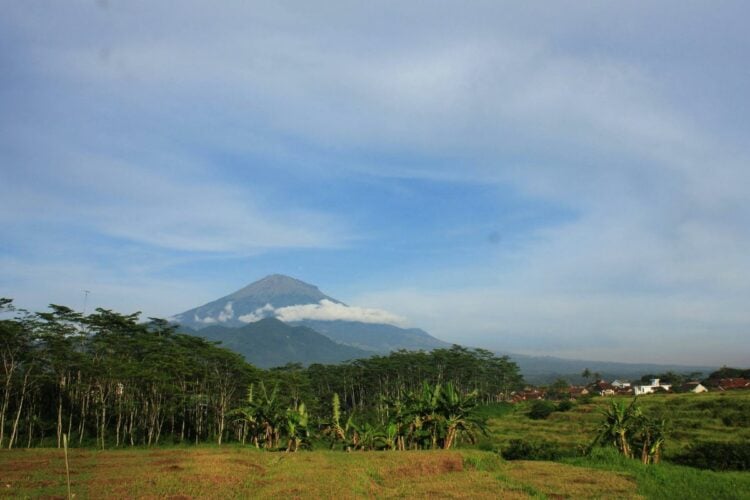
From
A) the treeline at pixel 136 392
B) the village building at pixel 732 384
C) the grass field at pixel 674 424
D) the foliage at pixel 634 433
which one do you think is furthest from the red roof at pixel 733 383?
the foliage at pixel 634 433

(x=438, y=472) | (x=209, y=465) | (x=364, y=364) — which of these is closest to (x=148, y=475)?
(x=209, y=465)

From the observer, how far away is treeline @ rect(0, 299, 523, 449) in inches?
1118

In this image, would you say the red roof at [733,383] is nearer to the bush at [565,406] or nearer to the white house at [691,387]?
the white house at [691,387]

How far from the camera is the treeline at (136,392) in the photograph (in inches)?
1118

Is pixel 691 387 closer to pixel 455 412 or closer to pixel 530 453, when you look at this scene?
pixel 530 453

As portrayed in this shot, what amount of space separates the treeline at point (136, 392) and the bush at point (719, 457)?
10480 millimetres

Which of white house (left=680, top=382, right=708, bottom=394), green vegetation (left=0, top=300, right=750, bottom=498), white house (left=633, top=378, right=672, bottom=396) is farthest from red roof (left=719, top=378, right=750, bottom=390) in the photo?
green vegetation (left=0, top=300, right=750, bottom=498)

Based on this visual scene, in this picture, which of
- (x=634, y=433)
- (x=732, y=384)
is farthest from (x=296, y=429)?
(x=732, y=384)

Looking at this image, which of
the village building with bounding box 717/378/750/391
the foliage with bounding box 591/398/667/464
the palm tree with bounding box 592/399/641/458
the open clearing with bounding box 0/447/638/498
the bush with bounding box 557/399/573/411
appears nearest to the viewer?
the open clearing with bounding box 0/447/638/498

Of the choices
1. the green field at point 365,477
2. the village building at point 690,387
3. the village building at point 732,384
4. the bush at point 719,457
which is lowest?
the village building at point 690,387

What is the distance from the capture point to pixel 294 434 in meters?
27.1

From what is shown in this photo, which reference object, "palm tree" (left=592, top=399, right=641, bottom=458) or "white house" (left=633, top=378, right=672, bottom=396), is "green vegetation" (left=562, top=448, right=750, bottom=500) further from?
"white house" (left=633, top=378, right=672, bottom=396)

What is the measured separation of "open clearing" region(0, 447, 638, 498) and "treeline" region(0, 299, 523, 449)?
577cm

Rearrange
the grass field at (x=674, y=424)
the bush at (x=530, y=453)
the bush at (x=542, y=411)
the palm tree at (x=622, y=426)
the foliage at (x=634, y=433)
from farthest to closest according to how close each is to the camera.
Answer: the bush at (x=542, y=411) → the grass field at (x=674, y=424) → the bush at (x=530, y=453) → the palm tree at (x=622, y=426) → the foliage at (x=634, y=433)
